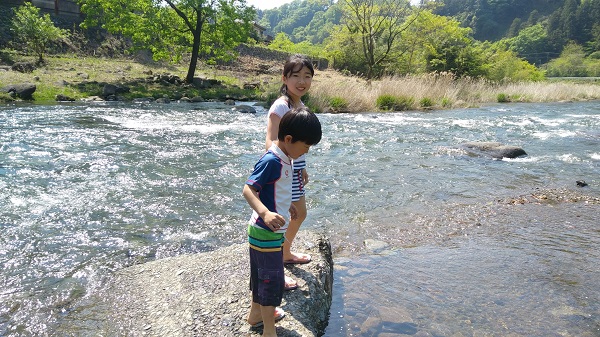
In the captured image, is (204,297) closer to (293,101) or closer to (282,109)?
(282,109)

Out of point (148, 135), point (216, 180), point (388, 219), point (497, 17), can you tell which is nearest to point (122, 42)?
point (148, 135)

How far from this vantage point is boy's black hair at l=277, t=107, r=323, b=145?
233 centimetres

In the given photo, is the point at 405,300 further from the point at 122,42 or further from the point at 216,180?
the point at 122,42

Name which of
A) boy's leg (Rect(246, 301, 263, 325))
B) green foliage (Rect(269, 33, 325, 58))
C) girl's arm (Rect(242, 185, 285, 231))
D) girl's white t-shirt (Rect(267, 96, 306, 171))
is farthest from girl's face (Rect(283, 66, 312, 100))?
green foliage (Rect(269, 33, 325, 58))

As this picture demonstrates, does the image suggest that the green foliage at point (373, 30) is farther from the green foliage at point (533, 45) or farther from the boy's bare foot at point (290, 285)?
the green foliage at point (533, 45)

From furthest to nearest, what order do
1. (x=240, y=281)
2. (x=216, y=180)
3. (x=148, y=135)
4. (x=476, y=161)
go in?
(x=148, y=135) → (x=476, y=161) → (x=216, y=180) → (x=240, y=281)

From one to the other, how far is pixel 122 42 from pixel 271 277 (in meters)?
34.5

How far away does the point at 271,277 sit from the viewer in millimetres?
2379

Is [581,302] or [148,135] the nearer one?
[581,302]

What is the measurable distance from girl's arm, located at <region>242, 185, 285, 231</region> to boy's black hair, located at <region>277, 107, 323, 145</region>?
14.8 inches

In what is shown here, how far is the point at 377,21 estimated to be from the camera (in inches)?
1276

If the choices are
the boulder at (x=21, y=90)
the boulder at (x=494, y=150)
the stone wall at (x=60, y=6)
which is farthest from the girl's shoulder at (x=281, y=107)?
the stone wall at (x=60, y=6)

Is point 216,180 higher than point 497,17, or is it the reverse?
point 497,17

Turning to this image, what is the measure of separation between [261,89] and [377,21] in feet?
45.0
